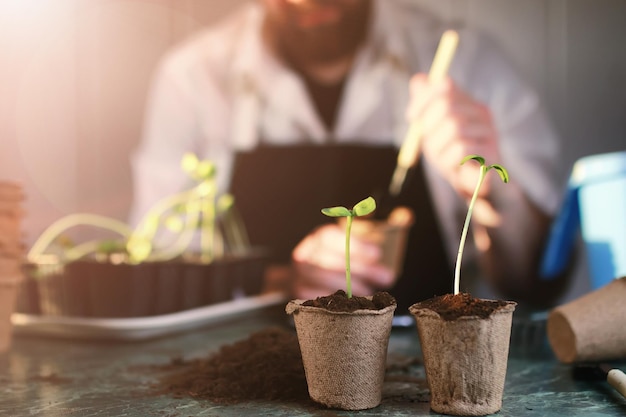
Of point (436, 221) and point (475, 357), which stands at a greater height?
point (436, 221)

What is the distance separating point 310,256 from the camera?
2.11 m

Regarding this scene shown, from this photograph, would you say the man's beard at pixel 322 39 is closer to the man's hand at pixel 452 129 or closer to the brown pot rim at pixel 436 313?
the man's hand at pixel 452 129

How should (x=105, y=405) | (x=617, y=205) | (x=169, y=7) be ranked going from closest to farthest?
(x=105, y=405)
(x=617, y=205)
(x=169, y=7)

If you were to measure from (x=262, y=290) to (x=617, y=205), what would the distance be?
110 cm

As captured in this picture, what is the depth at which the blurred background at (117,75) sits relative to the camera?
2.07 m

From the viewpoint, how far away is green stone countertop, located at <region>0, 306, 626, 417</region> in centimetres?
103

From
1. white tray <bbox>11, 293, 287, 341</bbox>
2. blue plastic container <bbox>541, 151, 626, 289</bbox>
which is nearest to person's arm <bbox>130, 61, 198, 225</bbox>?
white tray <bbox>11, 293, 287, 341</bbox>

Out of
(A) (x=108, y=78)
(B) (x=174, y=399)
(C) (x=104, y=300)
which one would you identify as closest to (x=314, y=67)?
(A) (x=108, y=78)

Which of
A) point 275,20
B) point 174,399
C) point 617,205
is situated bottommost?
point 174,399

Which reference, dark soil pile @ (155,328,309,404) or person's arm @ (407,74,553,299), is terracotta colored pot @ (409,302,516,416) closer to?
dark soil pile @ (155,328,309,404)

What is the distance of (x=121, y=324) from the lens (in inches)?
64.2

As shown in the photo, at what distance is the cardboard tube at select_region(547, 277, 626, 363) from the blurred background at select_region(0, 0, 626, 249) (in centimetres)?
84

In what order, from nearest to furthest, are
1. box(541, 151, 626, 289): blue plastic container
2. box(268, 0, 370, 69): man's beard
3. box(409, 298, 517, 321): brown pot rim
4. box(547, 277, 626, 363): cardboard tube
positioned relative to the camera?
box(409, 298, 517, 321): brown pot rim, box(547, 277, 626, 363): cardboard tube, box(541, 151, 626, 289): blue plastic container, box(268, 0, 370, 69): man's beard

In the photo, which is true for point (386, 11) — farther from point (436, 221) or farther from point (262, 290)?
point (262, 290)
